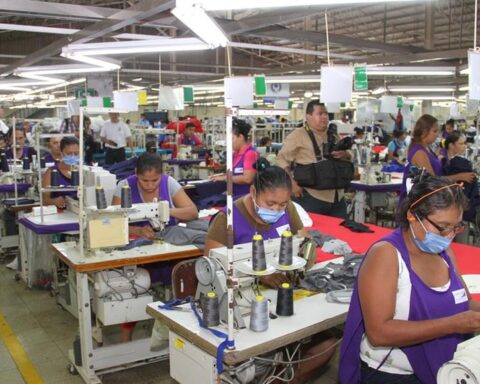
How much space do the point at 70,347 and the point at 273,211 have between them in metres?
1.93

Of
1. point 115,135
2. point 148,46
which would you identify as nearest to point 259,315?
point 148,46

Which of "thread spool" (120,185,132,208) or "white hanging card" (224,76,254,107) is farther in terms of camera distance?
"white hanging card" (224,76,254,107)

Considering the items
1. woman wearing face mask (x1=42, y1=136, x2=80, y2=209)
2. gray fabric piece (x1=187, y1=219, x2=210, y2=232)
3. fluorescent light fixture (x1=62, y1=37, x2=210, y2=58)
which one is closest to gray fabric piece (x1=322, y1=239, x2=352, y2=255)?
gray fabric piece (x1=187, y1=219, x2=210, y2=232)

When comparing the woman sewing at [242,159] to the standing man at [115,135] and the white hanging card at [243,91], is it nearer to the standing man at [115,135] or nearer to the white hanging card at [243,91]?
the white hanging card at [243,91]

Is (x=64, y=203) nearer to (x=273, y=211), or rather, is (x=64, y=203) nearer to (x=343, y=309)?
(x=273, y=211)

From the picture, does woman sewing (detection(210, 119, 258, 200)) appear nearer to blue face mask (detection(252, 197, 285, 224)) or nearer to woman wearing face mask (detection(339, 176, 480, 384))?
blue face mask (detection(252, 197, 285, 224))

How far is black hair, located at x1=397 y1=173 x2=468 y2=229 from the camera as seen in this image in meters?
1.85

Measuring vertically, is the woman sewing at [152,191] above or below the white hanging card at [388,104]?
below

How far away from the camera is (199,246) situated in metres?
3.30

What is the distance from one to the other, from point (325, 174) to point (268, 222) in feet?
5.25

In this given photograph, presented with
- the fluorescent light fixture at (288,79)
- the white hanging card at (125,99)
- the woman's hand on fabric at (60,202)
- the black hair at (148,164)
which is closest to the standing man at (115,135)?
the white hanging card at (125,99)

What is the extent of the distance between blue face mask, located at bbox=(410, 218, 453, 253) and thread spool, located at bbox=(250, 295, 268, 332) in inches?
23.5

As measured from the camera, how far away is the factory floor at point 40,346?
10.5ft

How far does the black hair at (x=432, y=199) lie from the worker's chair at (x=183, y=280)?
1142 millimetres
